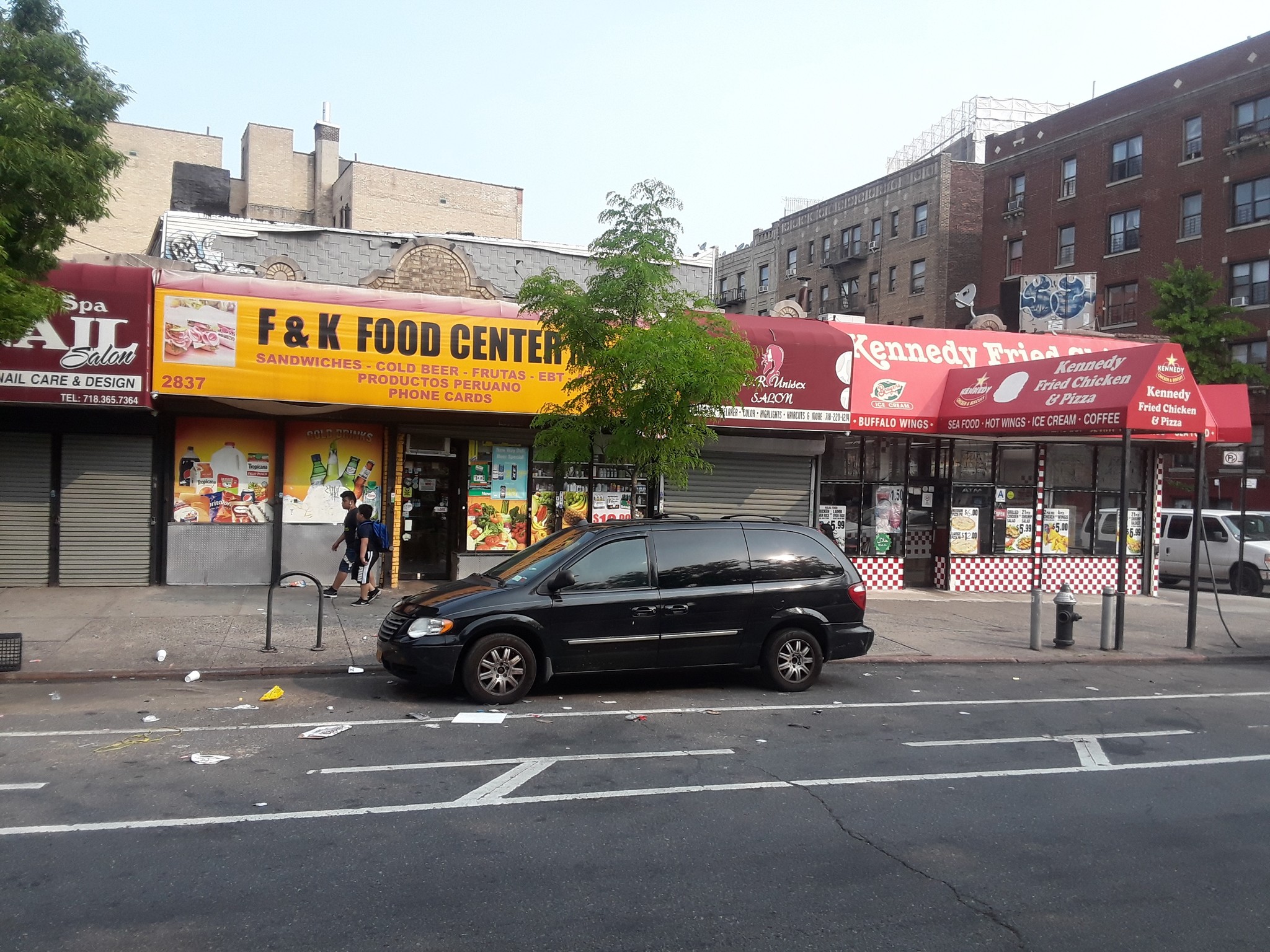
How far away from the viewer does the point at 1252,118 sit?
35375 mm

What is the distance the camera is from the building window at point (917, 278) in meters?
45.0

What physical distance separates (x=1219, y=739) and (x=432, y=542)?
1178 cm

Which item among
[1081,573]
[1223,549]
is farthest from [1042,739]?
[1223,549]

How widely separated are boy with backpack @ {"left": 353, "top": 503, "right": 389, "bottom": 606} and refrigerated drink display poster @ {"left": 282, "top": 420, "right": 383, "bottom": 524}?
1.67 m

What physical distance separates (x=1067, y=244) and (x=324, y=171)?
31535 mm

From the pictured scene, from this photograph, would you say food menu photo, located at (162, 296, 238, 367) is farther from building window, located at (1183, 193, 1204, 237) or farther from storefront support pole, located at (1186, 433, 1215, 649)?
building window, located at (1183, 193, 1204, 237)

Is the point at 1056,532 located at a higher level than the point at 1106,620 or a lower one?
higher

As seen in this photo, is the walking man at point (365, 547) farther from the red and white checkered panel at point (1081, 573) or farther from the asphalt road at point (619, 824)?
the red and white checkered panel at point (1081, 573)

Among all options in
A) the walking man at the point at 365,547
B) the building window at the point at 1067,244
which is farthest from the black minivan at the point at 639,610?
the building window at the point at 1067,244

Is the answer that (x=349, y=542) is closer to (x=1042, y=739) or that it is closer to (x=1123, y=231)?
(x=1042, y=739)

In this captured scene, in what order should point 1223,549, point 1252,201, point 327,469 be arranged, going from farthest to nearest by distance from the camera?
point 1252,201
point 1223,549
point 327,469

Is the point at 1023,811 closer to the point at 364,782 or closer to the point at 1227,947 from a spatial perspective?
the point at 1227,947

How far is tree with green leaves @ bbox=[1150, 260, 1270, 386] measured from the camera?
3112cm

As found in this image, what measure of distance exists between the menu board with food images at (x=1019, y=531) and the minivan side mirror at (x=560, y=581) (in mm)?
12576
